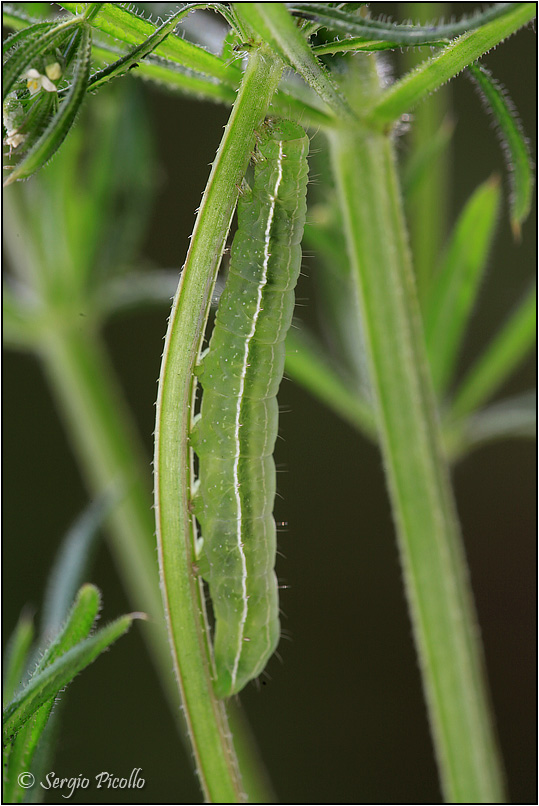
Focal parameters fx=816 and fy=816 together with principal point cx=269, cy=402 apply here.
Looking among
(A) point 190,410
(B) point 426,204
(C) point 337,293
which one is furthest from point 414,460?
(B) point 426,204

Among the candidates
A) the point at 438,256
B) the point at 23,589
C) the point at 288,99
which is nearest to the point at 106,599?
the point at 23,589

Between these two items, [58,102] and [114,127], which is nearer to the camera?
[58,102]

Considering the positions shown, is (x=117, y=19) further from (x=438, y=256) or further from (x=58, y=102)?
(x=438, y=256)

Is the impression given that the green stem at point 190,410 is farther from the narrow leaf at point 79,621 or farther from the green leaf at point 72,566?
the green leaf at point 72,566

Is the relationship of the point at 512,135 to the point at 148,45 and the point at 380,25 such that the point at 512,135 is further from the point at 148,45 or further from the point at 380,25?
the point at 148,45

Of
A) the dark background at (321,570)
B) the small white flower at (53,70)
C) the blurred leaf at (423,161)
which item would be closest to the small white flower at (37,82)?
the small white flower at (53,70)
